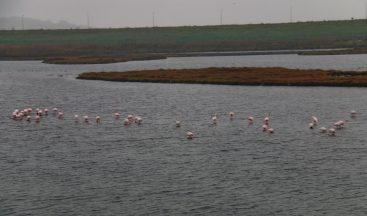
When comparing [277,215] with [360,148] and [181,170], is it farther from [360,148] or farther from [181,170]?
[360,148]

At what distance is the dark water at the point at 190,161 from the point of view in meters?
30.9

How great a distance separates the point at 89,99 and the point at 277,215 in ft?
160

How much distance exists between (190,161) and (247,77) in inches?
1957

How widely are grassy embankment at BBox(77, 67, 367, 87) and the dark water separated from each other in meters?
10.8

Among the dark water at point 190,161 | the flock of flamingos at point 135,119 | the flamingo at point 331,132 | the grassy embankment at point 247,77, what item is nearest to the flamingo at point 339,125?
the flock of flamingos at point 135,119

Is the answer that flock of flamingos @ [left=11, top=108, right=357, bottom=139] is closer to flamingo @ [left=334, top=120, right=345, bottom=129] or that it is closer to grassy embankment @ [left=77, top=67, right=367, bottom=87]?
flamingo @ [left=334, top=120, right=345, bottom=129]

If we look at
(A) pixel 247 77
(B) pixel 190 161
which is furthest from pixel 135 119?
(A) pixel 247 77

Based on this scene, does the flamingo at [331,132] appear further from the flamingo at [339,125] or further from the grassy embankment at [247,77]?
the grassy embankment at [247,77]

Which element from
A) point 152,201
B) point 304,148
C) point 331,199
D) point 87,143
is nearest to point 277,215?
point 331,199

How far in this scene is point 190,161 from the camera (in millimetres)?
39781

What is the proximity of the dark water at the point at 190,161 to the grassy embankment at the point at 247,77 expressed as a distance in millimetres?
10770

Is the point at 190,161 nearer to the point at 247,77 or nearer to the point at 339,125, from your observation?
the point at 339,125

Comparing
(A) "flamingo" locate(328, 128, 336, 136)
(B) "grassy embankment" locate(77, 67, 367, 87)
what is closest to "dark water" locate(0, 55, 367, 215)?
(A) "flamingo" locate(328, 128, 336, 136)

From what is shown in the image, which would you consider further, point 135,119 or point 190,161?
point 135,119
